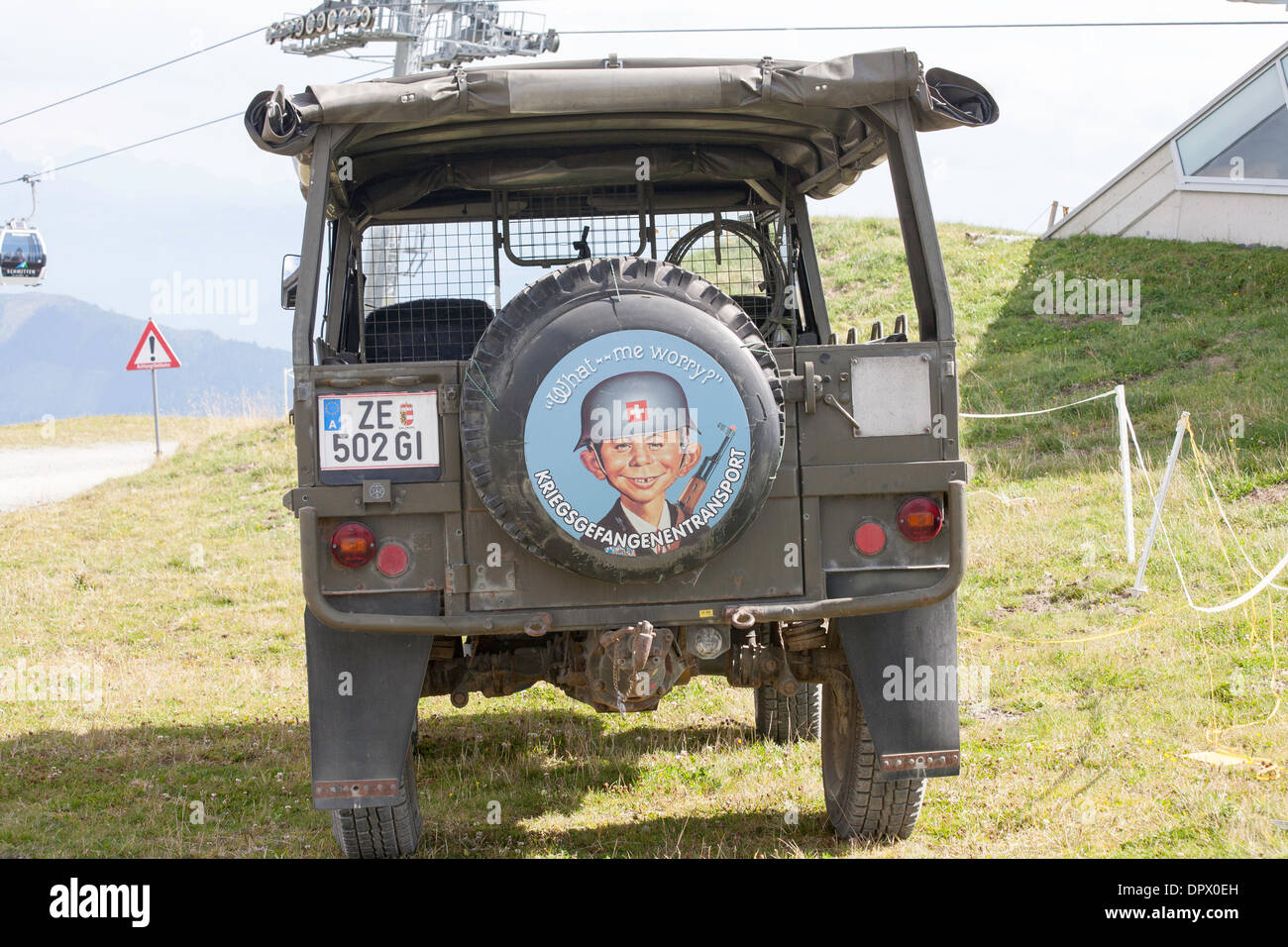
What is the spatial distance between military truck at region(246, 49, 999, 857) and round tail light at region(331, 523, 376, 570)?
Answer: 0.01 metres

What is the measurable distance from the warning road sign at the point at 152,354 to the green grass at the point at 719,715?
3.21m

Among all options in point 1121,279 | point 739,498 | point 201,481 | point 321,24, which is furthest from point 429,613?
point 321,24

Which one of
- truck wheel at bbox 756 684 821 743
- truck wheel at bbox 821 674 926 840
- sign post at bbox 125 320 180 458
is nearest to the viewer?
truck wheel at bbox 821 674 926 840

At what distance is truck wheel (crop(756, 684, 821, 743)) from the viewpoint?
6504 millimetres

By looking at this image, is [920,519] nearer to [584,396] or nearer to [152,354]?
[584,396]

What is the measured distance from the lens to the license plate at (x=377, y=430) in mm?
4062

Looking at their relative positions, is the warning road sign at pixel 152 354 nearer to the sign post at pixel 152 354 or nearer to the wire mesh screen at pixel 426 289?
the sign post at pixel 152 354

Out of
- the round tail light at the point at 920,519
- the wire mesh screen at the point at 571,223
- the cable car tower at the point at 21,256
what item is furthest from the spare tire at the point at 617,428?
the cable car tower at the point at 21,256

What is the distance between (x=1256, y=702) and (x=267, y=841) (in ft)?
15.6

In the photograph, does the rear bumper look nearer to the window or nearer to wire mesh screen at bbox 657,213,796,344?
wire mesh screen at bbox 657,213,796,344

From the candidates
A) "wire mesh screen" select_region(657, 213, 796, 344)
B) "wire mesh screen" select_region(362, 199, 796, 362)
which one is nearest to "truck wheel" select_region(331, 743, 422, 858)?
"wire mesh screen" select_region(362, 199, 796, 362)

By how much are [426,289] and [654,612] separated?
221cm

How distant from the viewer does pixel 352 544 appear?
163 inches

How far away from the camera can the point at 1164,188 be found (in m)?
21.9
